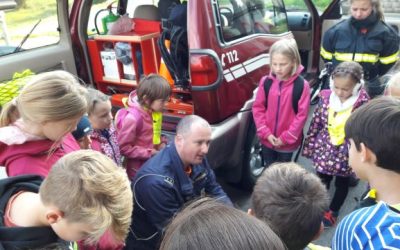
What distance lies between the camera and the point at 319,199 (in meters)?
1.40

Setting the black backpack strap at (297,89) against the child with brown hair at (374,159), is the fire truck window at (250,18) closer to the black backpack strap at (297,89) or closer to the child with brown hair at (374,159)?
the black backpack strap at (297,89)

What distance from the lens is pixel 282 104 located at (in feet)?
9.89

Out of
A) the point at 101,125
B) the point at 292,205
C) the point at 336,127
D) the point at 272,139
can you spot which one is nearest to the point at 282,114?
the point at 272,139

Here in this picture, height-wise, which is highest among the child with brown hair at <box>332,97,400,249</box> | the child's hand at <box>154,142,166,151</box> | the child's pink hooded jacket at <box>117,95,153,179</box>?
the child with brown hair at <box>332,97,400,249</box>

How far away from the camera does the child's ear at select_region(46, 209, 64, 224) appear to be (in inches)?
48.7

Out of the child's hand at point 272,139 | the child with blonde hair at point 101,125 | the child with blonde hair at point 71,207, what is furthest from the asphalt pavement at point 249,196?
the child with blonde hair at point 71,207

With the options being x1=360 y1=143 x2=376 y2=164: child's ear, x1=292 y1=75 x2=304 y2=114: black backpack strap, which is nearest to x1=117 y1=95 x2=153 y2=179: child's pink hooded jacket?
x1=292 y1=75 x2=304 y2=114: black backpack strap

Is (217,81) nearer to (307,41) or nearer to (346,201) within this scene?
(346,201)

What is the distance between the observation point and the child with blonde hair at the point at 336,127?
274 cm

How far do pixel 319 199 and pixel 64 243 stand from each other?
36.5 inches

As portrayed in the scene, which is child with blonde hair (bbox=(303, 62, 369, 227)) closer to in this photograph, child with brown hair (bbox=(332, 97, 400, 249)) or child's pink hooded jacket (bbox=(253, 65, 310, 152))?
child's pink hooded jacket (bbox=(253, 65, 310, 152))

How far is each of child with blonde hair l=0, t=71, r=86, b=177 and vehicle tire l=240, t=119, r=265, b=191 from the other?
196 cm

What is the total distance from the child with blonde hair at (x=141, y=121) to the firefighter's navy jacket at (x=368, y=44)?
179cm

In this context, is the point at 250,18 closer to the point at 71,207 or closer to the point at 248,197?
the point at 248,197
